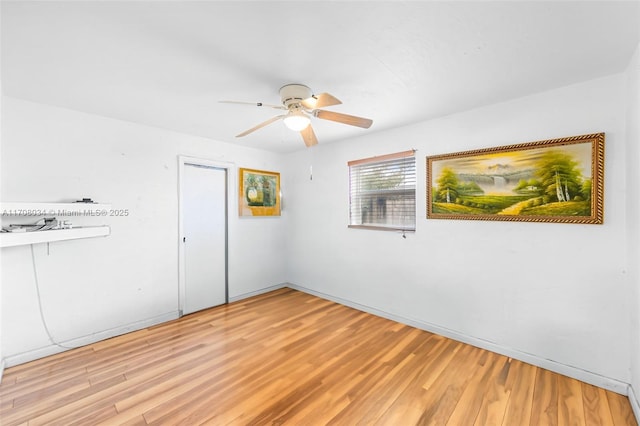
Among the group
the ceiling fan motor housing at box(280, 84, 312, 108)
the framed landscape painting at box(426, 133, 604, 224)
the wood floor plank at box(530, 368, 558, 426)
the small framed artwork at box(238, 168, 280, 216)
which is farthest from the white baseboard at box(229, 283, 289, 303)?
the wood floor plank at box(530, 368, 558, 426)

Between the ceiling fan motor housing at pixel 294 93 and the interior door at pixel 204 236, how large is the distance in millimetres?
2055

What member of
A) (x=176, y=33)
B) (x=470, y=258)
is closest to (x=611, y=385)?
(x=470, y=258)

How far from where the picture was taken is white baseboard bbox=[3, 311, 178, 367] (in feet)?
7.68

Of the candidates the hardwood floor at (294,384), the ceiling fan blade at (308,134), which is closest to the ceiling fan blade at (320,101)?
the ceiling fan blade at (308,134)

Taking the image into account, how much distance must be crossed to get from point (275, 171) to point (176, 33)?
9.94 feet

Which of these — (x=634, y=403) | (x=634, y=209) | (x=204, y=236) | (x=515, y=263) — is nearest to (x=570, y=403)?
(x=634, y=403)

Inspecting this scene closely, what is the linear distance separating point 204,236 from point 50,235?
1.59 metres

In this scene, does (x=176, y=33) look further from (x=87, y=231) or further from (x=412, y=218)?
(x=412, y=218)

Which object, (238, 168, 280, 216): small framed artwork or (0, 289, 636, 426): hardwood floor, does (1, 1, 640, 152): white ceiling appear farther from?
(0, 289, 636, 426): hardwood floor

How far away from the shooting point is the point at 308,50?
1634 mm

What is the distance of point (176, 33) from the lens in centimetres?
148

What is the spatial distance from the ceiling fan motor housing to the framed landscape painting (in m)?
1.61

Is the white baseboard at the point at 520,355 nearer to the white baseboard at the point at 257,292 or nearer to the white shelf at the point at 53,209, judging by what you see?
the white baseboard at the point at 257,292

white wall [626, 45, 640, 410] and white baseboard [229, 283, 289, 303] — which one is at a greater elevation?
white wall [626, 45, 640, 410]
